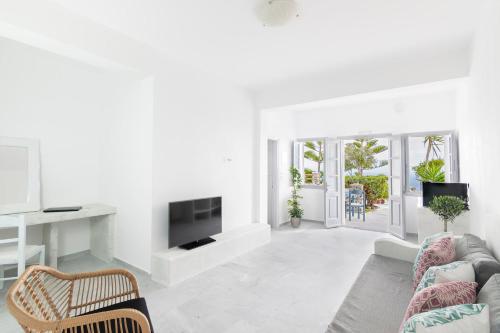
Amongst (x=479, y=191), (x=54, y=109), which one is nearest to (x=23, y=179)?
(x=54, y=109)

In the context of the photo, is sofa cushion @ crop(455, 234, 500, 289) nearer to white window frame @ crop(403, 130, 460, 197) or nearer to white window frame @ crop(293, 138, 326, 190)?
white window frame @ crop(403, 130, 460, 197)

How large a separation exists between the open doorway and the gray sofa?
4.68 meters

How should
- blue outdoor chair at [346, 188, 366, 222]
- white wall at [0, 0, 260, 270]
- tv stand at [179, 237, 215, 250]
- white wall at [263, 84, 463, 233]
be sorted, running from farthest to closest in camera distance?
1. blue outdoor chair at [346, 188, 366, 222]
2. white wall at [263, 84, 463, 233]
3. tv stand at [179, 237, 215, 250]
4. white wall at [0, 0, 260, 270]

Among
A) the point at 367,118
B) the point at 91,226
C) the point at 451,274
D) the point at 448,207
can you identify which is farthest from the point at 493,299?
the point at 367,118

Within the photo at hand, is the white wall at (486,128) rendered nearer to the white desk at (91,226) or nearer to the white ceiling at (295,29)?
the white ceiling at (295,29)

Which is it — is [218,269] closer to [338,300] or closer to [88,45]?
[338,300]

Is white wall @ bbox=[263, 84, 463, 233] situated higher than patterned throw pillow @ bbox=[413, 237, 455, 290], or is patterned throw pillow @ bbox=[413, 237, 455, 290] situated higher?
white wall @ bbox=[263, 84, 463, 233]

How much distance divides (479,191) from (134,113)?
14.4ft

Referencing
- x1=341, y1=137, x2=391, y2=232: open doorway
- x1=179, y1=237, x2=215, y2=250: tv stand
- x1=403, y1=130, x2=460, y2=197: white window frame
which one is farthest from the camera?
x1=341, y1=137, x2=391, y2=232: open doorway

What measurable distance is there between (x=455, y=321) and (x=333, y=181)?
16.7 feet

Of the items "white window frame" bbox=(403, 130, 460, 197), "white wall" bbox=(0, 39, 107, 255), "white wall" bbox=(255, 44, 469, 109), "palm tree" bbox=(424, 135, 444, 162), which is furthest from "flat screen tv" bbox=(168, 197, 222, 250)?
"palm tree" bbox=(424, 135, 444, 162)

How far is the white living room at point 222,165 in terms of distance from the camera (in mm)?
1856

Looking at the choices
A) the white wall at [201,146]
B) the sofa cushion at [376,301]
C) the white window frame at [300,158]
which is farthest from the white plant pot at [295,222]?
the sofa cushion at [376,301]

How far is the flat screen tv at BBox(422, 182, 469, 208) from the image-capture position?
3564mm
